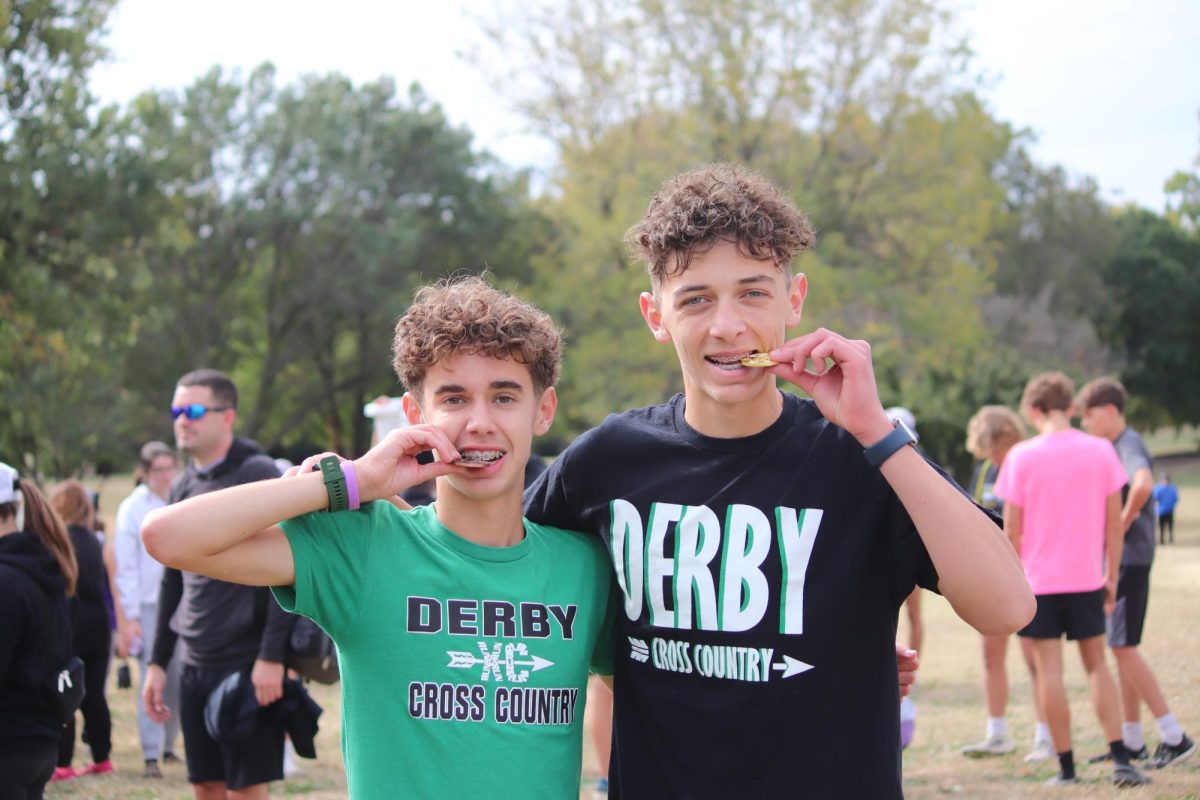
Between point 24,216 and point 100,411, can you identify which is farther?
point 100,411

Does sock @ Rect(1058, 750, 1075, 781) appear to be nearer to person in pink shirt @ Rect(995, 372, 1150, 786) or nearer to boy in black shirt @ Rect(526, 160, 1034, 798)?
person in pink shirt @ Rect(995, 372, 1150, 786)

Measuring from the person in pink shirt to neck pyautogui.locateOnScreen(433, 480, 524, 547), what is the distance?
5.21 metres

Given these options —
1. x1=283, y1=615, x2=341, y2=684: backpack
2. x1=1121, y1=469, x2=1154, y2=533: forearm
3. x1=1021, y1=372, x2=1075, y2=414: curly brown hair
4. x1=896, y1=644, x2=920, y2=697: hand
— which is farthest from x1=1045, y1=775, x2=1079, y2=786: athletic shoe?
x1=896, y1=644, x2=920, y2=697: hand

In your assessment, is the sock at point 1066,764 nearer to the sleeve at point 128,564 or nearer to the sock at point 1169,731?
the sock at point 1169,731

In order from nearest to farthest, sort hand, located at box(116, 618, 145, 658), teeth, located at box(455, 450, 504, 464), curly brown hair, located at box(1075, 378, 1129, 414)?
teeth, located at box(455, 450, 504, 464), curly brown hair, located at box(1075, 378, 1129, 414), hand, located at box(116, 618, 145, 658)

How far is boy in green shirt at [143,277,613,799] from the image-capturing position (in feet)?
8.37

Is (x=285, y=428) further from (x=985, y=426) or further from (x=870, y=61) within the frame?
(x=985, y=426)

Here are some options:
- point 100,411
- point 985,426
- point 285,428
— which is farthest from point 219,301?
point 985,426

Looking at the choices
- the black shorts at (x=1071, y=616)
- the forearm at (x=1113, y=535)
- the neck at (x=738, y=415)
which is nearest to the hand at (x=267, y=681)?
the neck at (x=738, y=415)

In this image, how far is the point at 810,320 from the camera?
2486cm

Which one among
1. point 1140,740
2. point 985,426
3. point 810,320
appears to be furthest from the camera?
point 810,320

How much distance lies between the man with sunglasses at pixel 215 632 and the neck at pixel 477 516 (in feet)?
8.97

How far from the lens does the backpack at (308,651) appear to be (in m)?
5.23

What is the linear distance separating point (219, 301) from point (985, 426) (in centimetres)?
2503
